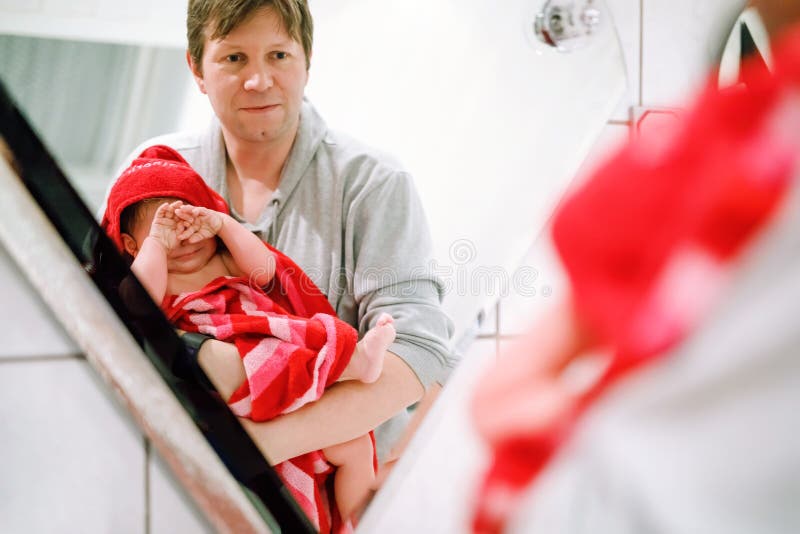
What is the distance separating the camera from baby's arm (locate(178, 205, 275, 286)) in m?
0.41

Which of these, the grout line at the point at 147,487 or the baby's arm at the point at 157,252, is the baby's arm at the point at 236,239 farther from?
the grout line at the point at 147,487

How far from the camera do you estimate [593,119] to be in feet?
1.77

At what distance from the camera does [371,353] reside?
45cm

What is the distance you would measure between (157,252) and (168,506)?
198 millimetres

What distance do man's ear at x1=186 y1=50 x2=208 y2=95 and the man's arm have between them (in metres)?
0.18

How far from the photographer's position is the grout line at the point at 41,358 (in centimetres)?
44

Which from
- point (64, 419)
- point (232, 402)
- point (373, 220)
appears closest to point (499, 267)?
point (373, 220)

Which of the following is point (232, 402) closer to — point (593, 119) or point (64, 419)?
point (64, 419)

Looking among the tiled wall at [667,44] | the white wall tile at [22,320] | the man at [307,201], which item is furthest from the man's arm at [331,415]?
the tiled wall at [667,44]

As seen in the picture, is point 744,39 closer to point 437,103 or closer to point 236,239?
point 437,103

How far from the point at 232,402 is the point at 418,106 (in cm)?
25

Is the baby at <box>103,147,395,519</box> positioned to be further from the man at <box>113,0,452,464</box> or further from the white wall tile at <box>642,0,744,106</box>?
the white wall tile at <box>642,0,744,106</box>

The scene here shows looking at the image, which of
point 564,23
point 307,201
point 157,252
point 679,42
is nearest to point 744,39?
point 679,42

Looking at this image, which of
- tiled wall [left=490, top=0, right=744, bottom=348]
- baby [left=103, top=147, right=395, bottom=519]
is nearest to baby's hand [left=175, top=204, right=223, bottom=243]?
baby [left=103, top=147, right=395, bottom=519]
